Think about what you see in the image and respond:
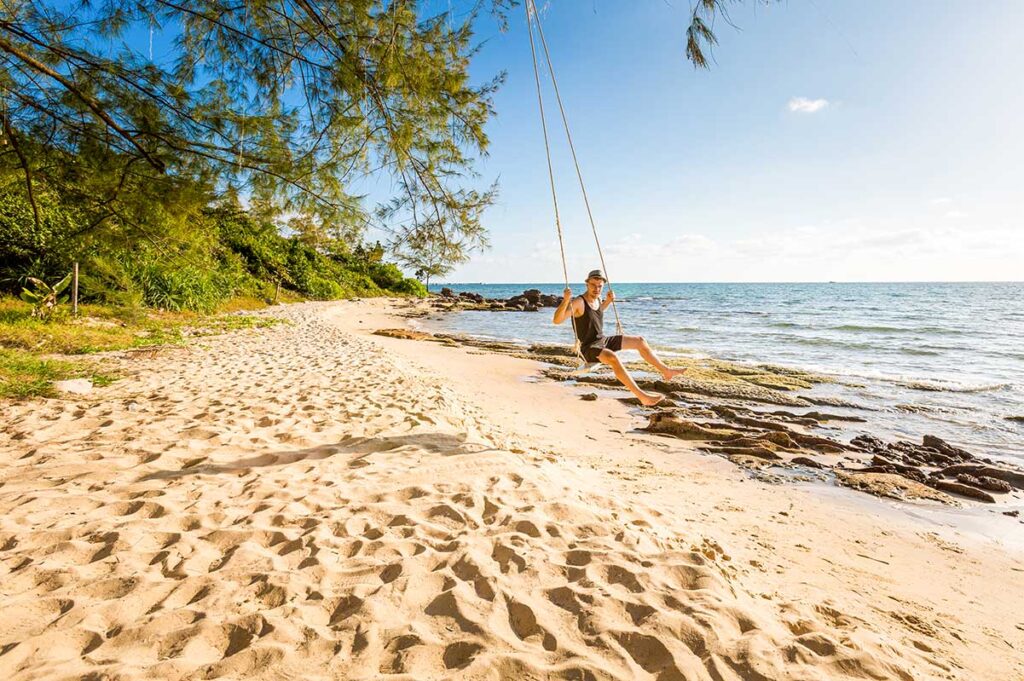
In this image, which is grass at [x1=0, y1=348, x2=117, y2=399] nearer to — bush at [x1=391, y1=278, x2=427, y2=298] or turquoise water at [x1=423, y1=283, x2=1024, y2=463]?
turquoise water at [x1=423, y1=283, x2=1024, y2=463]

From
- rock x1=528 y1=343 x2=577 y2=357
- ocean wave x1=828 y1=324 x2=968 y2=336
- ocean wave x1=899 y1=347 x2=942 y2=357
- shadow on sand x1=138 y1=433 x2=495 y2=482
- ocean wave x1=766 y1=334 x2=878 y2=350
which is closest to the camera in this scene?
shadow on sand x1=138 y1=433 x2=495 y2=482

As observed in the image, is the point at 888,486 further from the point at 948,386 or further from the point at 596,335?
the point at 948,386

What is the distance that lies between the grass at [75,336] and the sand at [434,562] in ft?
4.34

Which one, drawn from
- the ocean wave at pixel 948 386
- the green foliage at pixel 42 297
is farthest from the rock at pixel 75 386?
the ocean wave at pixel 948 386

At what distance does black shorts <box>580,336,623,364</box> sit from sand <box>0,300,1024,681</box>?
1316 millimetres

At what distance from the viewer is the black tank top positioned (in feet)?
20.1

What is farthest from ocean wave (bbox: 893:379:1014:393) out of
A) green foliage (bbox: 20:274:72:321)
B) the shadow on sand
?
green foliage (bbox: 20:274:72:321)

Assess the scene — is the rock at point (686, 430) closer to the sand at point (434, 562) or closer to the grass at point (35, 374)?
the sand at point (434, 562)

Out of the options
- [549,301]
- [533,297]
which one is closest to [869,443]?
[533,297]

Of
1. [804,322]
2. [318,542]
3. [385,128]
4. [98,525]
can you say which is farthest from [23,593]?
[804,322]

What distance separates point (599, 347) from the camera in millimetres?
6168

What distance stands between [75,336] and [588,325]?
9415mm

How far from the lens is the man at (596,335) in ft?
19.7

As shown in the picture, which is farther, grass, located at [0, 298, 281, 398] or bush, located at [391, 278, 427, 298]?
bush, located at [391, 278, 427, 298]
